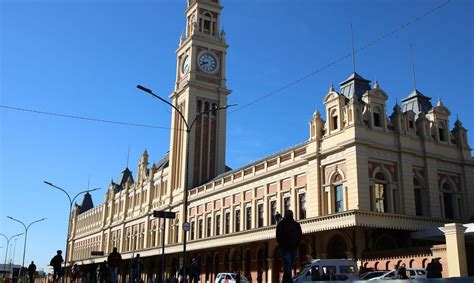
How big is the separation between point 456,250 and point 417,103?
17139 mm

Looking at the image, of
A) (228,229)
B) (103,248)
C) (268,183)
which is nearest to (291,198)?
(268,183)

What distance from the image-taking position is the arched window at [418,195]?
35.9 meters

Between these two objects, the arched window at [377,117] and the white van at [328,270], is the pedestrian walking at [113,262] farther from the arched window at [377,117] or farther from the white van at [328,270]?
the arched window at [377,117]

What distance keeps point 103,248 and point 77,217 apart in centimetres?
2978

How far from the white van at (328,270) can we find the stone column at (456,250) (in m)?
5.09

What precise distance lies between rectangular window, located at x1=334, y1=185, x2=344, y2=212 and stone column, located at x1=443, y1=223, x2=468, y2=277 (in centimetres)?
745

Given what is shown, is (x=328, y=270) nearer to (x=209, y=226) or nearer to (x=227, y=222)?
(x=227, y=222)

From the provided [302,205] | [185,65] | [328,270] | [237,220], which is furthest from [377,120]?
[185,65]

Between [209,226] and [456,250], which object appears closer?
[456,250]

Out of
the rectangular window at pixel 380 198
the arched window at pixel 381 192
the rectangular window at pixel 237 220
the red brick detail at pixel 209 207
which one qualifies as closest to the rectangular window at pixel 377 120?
the arched window at pixel 381 192

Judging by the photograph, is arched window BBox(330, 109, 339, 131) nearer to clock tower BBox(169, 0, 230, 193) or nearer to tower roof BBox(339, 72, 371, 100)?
tower roof BBox(339, 72, 371, 100)

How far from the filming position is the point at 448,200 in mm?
37969

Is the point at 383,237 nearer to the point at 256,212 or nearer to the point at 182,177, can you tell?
the point at 256,212

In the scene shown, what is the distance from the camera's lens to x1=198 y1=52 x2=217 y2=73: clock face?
6391 cm
